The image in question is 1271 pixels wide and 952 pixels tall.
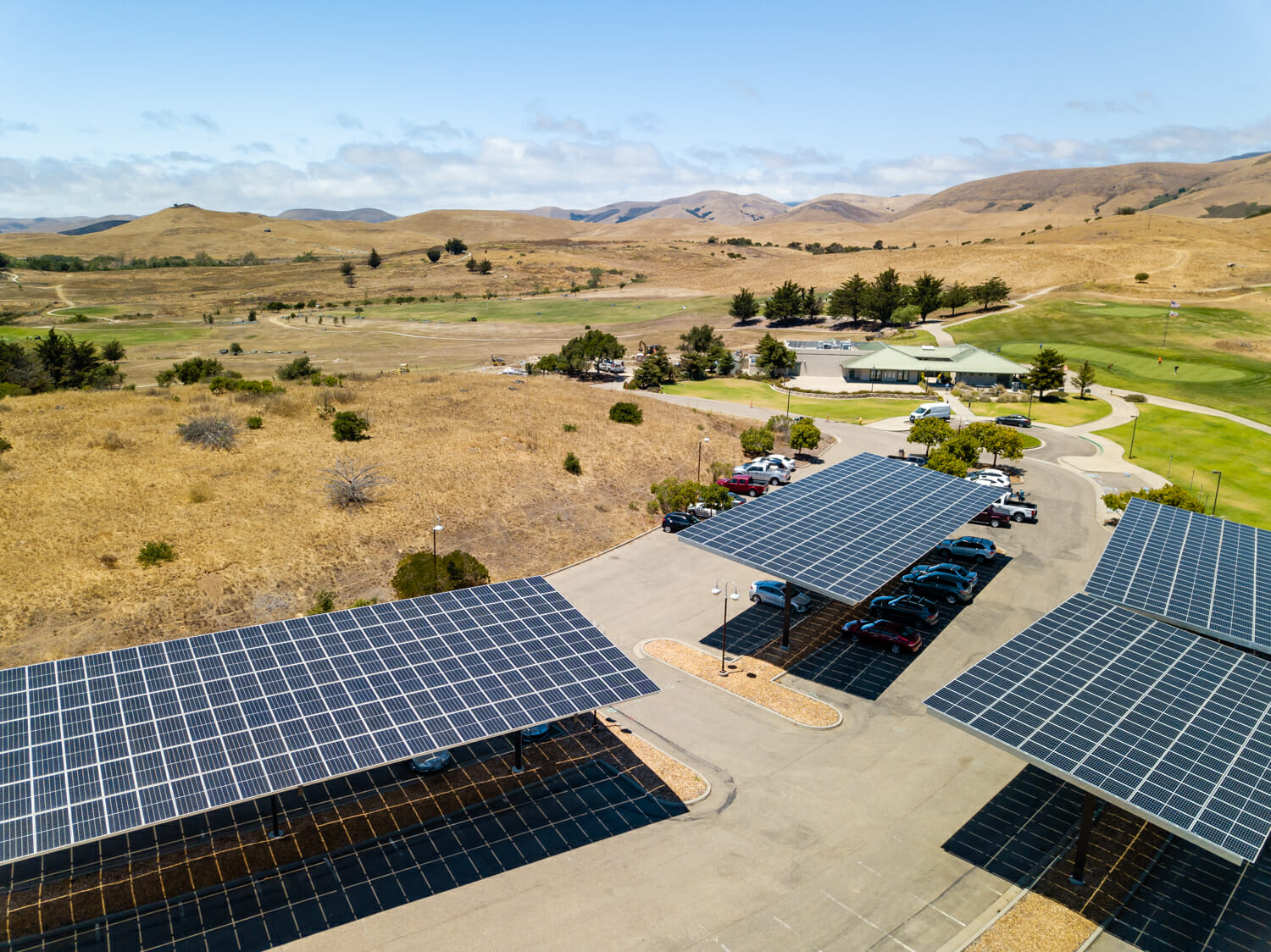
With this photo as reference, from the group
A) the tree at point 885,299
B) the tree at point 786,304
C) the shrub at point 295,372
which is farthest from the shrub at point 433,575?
the tree at point 786,304

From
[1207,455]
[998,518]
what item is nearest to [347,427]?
[998,518]

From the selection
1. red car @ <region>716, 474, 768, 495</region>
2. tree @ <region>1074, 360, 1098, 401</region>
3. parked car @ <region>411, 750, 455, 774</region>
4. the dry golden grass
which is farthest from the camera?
tree @ <region>1074, 360, 1098, 401</region>

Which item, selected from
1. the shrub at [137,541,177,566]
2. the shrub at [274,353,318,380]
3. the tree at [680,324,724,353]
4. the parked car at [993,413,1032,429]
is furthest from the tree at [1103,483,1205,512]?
the shrub at [274,353,318,380]

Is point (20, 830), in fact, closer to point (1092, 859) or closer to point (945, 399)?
point (1092, 859)

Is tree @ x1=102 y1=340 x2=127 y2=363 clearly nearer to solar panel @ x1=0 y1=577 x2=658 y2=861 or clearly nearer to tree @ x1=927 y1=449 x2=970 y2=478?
solar panel @ x1=0 y1=577 x2=658 y2=861

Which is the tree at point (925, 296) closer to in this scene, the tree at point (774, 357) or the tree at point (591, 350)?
the tree at point (774, 357)

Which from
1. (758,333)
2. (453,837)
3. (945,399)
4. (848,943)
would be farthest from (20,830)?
(758,333)
